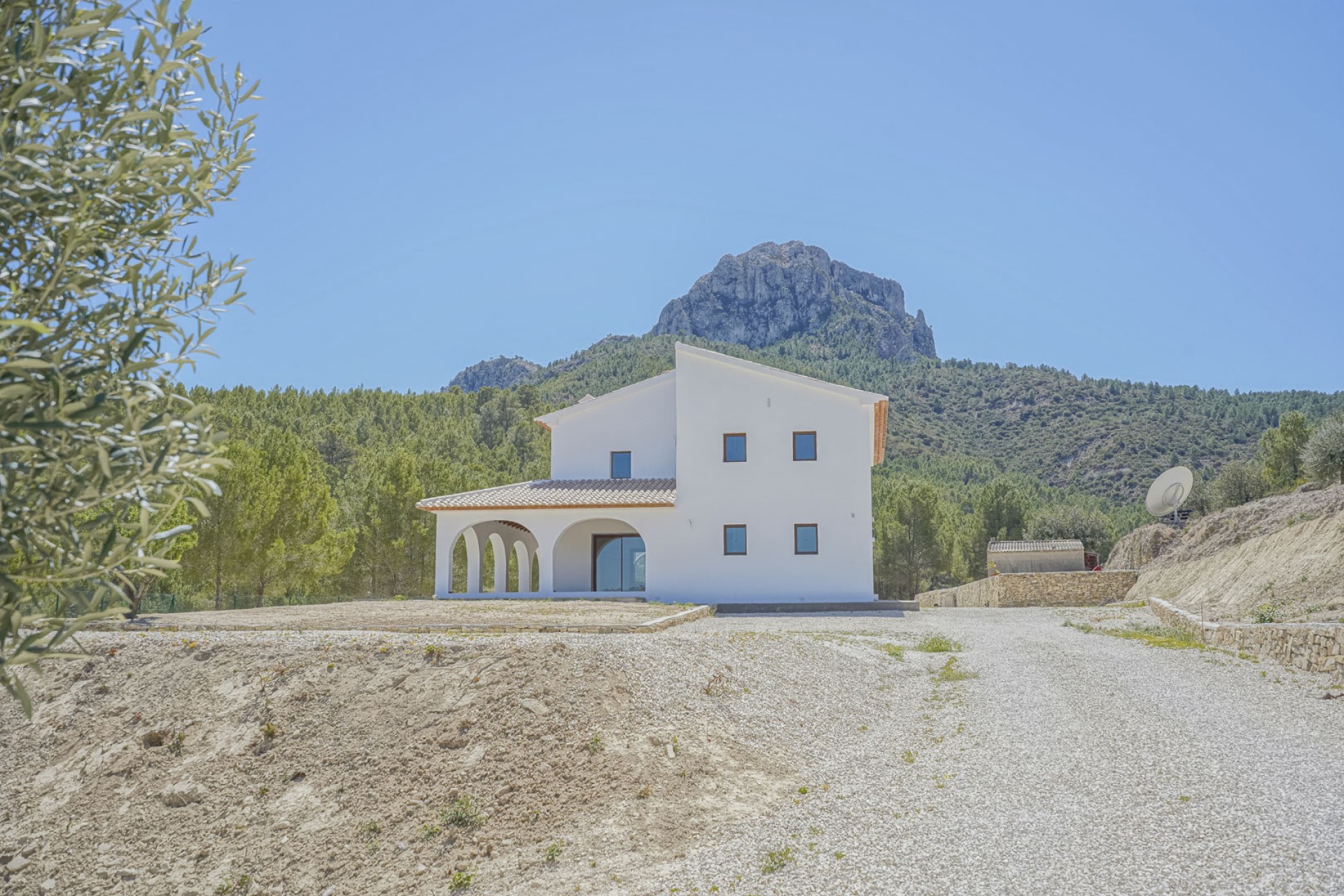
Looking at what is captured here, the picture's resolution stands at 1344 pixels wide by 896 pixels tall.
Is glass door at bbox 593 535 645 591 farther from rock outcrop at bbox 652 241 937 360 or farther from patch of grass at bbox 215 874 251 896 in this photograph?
rock outcrop at bbox 652 241 937 360

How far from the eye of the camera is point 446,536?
26188 mm

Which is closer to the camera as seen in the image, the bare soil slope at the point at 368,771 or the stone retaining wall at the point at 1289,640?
the bare soil slope at the point at 368,771

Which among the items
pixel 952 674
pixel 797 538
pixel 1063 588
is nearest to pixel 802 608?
pixel 797 538

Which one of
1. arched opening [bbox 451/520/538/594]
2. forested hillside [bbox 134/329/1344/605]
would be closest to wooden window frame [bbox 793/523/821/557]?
arched opening [bbox 451/520/538/594]

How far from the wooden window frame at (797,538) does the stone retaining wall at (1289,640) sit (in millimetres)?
10141

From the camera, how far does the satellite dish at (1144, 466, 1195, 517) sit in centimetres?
3797

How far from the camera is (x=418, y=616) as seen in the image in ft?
54.4

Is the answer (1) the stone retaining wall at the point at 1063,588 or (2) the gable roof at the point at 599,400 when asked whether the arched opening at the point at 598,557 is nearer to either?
(2) the gable roof at the point at 599,400

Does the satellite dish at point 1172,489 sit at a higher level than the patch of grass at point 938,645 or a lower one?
higher

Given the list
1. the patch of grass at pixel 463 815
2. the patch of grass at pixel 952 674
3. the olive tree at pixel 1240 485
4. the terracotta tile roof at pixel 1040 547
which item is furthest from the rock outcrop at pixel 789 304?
the patch of grass at pixel 463 815

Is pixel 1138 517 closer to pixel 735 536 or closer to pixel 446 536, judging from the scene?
pixel 735 536

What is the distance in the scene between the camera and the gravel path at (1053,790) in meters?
5.70

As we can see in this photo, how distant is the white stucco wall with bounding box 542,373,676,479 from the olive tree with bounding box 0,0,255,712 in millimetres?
23596

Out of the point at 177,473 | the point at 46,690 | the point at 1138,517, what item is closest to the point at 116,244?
the point at 177,473
